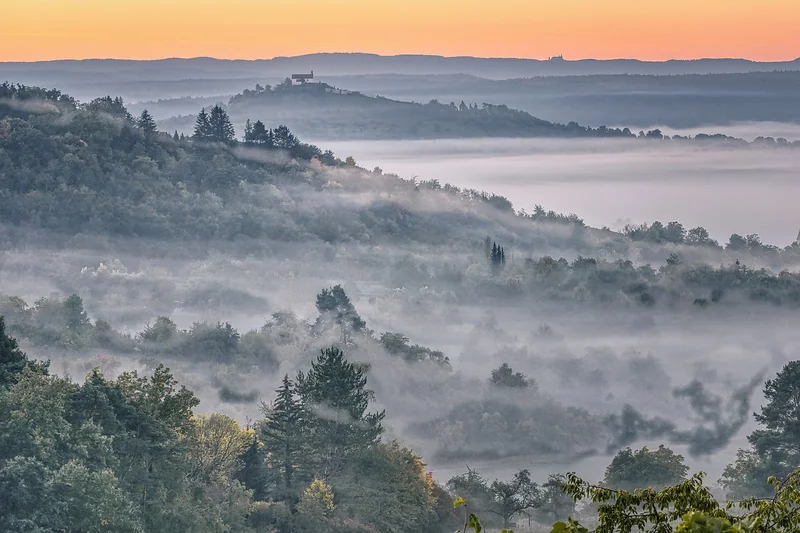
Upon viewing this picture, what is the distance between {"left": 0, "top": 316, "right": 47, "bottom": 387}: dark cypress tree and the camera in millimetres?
36094

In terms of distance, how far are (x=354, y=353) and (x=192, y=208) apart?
74272 millimetres

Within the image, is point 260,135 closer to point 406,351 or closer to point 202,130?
point 202,130

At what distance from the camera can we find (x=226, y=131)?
169500 mm

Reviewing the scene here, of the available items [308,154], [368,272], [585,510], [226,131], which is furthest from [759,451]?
[308,154]

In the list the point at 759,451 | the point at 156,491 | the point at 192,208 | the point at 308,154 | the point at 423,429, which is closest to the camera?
the point at 156,491

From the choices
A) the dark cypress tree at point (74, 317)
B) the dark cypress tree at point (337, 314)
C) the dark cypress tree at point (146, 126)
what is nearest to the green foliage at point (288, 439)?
the dark cypress tree at point (74, 317)

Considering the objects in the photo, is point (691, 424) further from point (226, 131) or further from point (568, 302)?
point (226, 131)

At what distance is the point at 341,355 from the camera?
1986 inches

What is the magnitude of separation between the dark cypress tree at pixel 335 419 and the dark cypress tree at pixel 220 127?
119442mm

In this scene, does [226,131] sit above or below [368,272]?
above

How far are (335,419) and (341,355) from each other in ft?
15.6

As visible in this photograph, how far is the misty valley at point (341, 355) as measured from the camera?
3544 cm

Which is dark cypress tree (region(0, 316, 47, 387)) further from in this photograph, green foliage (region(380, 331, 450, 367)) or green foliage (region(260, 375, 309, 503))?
green foliage (region(380, 331, 450, 367))

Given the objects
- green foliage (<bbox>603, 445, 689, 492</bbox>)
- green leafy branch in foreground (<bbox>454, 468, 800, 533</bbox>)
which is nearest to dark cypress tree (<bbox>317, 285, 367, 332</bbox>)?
green foliage (<bbox>603, 445, 689, 492</bbox>)
